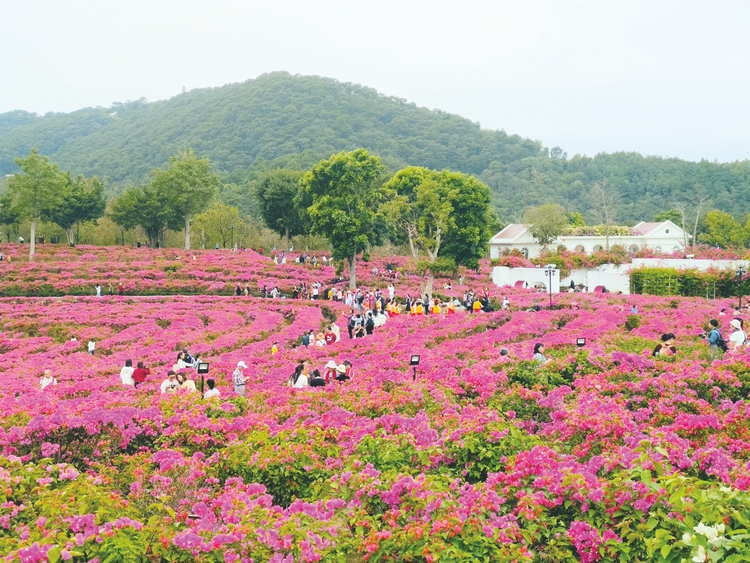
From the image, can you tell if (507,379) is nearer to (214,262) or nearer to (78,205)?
(214,262)

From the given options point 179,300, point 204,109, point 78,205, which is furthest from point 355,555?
point 204,109

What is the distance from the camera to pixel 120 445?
27.2 feet

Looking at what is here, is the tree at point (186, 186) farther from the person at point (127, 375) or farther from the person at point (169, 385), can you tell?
the person at point (169, 385)

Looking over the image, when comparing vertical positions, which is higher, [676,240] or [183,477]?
[676,240]

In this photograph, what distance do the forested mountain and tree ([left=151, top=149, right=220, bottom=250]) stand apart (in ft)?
92.6

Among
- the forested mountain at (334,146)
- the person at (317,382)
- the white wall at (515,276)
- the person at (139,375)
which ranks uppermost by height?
the forested mountain at (334,146)

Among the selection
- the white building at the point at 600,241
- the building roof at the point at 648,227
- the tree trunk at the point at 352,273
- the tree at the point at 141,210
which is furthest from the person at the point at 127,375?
the building roof at the point at 648,227

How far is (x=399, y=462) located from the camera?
6820 millimetres

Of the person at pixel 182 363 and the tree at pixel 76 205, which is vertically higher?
the tree at pixel 76 205

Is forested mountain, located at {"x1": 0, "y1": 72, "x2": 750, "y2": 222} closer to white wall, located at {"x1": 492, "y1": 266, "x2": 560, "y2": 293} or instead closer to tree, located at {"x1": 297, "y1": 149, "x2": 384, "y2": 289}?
tree, located at {"x1": 297, "y1": 149, "x2": 384, "y2": 289}

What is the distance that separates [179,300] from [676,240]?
2183 inches

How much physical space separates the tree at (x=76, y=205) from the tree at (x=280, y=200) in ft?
52.6

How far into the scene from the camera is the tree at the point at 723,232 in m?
66.1

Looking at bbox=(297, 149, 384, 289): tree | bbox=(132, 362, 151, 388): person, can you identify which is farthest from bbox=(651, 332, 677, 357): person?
bbox=(297, 149, 384, 289): tree
